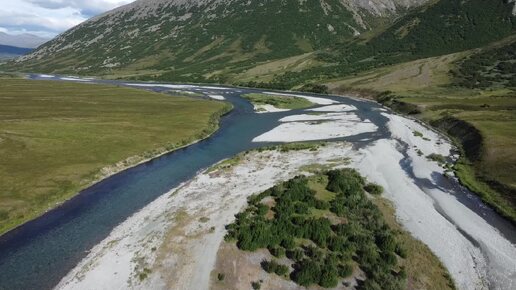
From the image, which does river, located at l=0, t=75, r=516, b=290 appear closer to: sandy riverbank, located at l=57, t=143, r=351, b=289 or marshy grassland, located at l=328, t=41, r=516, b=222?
sandy riverbank, located at l=57, t=143, r=351, b=289

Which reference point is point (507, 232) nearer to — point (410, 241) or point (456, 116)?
→ point (410, 241)

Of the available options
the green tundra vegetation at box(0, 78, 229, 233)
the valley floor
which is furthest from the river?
the green tundra vegetation at box(0, 78, 229, 233)

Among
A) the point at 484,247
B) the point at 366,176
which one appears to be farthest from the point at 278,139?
the point at 484,247

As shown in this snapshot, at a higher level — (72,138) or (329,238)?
(329,238)


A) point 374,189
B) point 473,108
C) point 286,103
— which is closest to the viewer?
point 374,189

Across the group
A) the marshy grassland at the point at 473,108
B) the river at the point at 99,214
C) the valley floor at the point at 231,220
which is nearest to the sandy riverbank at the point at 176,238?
the valley floor at the point at 231,220

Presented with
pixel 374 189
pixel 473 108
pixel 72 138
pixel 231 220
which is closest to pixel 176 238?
pixel 231 220

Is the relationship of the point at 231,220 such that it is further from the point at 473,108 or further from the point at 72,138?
the point at 473,108
